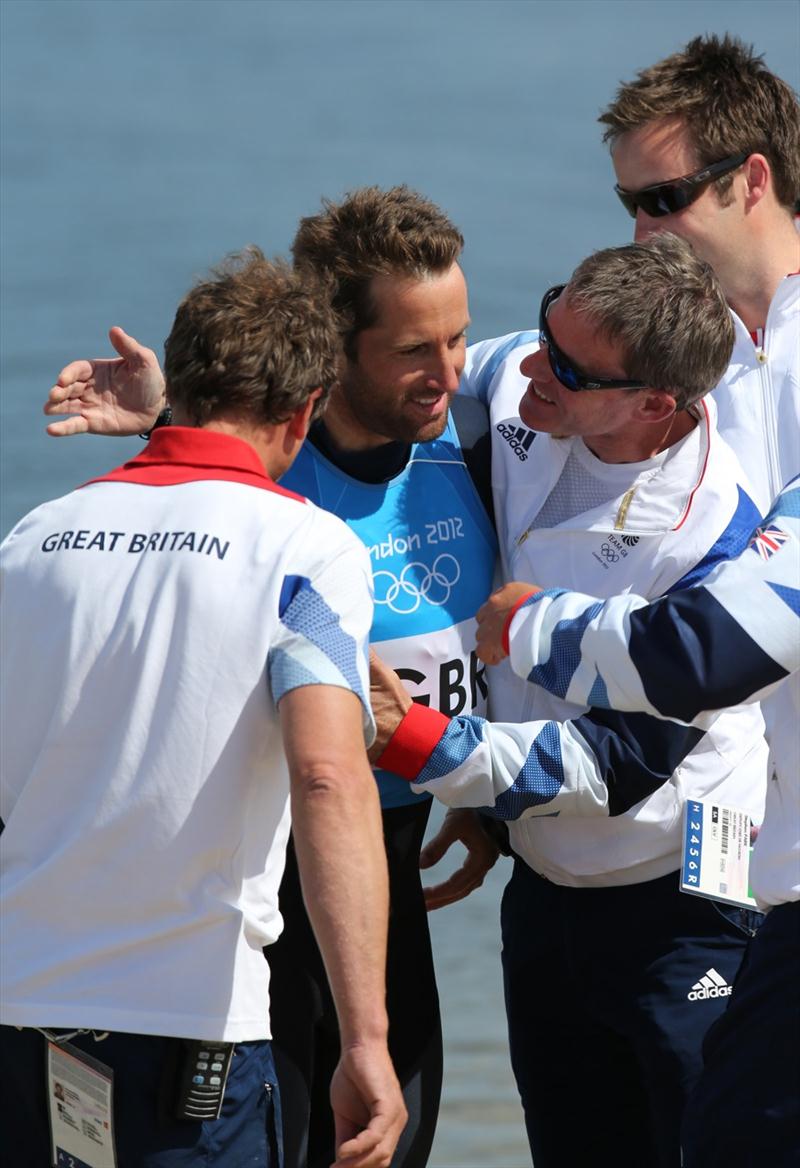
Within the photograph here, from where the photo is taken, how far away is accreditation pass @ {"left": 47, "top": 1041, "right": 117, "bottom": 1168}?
5.26ft

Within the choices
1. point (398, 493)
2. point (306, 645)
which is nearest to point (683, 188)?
point (398, 493)

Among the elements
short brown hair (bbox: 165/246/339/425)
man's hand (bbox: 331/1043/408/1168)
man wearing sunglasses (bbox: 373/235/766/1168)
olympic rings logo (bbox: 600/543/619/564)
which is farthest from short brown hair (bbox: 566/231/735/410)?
man's hand (bbox: 331/1043/408/1168)

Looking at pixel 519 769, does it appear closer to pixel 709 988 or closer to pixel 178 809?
pixel 709 988

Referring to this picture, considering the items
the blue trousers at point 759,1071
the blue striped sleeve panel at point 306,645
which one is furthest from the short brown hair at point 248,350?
the blue trousers at point 759,1071

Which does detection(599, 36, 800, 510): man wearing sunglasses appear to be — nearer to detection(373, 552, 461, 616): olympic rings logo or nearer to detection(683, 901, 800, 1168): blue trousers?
detection(373, 552, 461, 616): olympic rings logo

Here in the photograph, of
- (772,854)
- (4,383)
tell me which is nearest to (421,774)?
(772,854)

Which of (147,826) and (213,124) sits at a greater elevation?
(213,124)

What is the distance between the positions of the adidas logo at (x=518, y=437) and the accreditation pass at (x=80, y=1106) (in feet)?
3.43

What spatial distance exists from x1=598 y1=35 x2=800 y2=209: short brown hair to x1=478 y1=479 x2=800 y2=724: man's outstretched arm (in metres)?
1.02

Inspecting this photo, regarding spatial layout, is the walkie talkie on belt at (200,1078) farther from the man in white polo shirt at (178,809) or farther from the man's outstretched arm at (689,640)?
the man's outstretched arm at (689,640)

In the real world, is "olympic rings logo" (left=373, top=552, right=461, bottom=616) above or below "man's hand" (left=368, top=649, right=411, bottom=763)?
above

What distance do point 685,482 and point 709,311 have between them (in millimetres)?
215

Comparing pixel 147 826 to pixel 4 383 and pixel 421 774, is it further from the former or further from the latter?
pixel 4 383

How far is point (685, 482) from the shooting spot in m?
2.13
